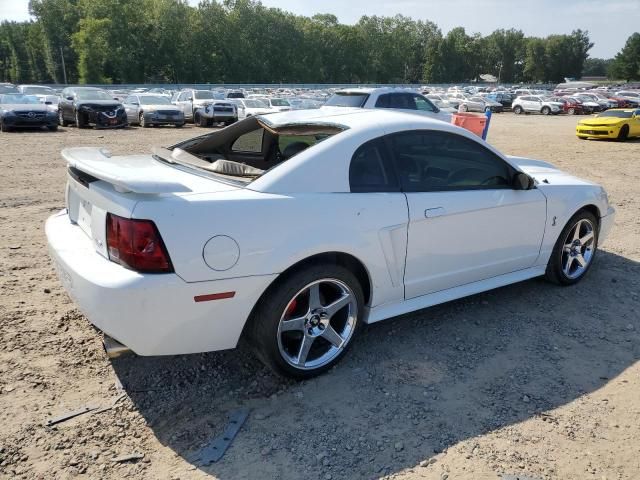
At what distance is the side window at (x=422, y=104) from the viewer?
15025 mm

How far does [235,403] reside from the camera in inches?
114

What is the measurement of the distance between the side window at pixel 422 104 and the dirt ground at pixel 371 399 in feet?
37.5

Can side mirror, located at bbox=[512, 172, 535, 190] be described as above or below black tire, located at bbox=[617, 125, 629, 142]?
above

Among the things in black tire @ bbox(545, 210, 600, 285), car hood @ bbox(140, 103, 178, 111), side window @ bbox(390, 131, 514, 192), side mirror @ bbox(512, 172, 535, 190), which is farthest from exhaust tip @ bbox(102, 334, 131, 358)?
car hood @ bbox(140, 103, 178, 111)

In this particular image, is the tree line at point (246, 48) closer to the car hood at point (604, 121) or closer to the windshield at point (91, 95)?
the windshield at point (91, 95)

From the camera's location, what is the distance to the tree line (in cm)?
8175

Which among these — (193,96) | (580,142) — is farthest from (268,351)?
(193,96)

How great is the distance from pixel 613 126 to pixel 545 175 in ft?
56.6

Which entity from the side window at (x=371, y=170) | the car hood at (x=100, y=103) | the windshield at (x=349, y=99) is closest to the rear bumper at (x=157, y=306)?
the side window at (x=371, y=170)

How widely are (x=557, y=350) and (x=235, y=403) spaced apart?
221cm

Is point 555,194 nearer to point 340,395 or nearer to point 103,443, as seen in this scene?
point 340,395

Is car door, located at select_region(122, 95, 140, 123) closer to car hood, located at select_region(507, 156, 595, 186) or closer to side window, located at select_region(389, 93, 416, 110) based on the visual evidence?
side window, located at select_region(389, 93, 416, 110)

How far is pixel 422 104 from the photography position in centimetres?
1521

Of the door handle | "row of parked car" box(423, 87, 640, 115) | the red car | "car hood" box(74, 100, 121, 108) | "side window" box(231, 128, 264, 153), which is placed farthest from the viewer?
the red car
